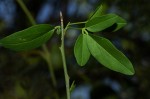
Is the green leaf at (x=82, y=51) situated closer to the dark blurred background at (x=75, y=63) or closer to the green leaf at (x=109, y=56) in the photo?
the green leaf at (x=109, y=56)

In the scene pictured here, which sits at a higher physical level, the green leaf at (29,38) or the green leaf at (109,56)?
the green leaf at (29,38)

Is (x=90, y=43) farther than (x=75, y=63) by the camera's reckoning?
No

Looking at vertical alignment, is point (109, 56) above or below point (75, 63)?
above

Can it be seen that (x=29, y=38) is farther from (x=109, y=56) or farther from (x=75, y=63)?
(x=75, y=63)

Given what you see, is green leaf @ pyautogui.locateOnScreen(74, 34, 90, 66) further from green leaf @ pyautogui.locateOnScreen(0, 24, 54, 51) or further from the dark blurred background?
the dark blurred background

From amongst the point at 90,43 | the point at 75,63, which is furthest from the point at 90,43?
the point at 75,63

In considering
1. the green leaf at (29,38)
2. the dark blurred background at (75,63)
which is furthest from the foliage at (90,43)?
the dark blurred background at (75,63)

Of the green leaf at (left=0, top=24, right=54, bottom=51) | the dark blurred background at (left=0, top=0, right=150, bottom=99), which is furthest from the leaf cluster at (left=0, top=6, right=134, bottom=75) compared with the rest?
the dark blurred background at (left=0, top=0, right=150, bottom=99)
